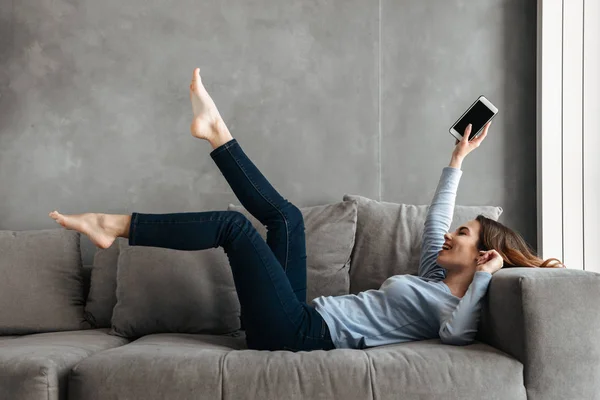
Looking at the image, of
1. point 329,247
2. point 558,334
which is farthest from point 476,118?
point 558,334

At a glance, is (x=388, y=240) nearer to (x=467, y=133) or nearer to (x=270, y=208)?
(x=467, y=133)

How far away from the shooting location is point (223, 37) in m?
3.09

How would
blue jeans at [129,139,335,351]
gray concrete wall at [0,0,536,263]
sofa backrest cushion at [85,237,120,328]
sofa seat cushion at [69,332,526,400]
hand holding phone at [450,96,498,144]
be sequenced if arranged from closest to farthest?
sofa seat cushion at [69,332,526,400] → blue jeans at [129,139,335,351] → hand holding phone at [450,96,498,144] → sofa backrest cushion at [85,237,120,328] → gray concrete wall at [0,0,536,263]

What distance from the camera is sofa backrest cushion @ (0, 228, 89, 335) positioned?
102 inches

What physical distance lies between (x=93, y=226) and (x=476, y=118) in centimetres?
141

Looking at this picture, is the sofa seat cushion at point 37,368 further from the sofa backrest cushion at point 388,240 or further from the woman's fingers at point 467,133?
the woman's fingers at point 467,133

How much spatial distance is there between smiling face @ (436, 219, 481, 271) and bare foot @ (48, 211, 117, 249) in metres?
1.03

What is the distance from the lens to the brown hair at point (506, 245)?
215 centimetres

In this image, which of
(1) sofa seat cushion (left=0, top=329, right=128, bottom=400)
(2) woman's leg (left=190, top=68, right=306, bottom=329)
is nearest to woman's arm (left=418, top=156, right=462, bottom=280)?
(2) woman's leg (left=190, top=68, right=306, bottom=329)

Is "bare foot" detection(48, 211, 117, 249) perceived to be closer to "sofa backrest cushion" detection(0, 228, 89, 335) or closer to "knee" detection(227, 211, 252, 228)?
"knee" detection(227, 211, 252, 228)

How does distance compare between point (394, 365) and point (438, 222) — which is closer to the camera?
point (394, 365)

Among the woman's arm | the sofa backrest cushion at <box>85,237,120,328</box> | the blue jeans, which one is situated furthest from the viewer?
the sofa backrest cushion at <box>85,237,120,328</box>

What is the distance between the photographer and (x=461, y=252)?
7.12ft

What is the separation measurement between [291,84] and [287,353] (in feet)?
5.08
